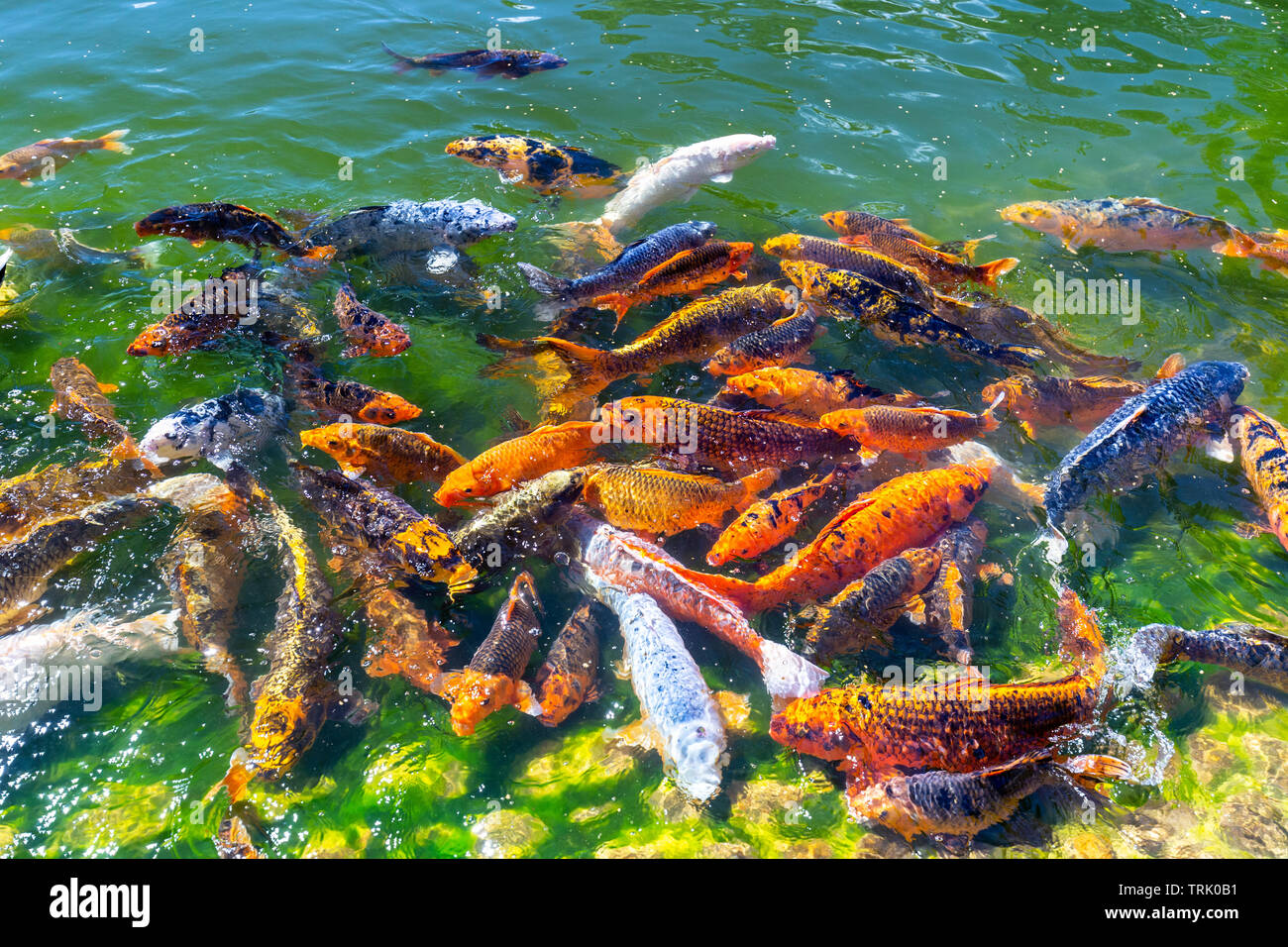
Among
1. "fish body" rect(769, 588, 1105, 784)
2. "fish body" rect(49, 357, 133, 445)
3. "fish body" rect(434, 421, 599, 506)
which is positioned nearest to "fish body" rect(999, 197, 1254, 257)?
"fish body" rect(769, 588, 1105, 784)

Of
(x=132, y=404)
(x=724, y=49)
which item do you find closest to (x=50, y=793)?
(x=132, y=404)

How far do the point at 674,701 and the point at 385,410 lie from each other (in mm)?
3528

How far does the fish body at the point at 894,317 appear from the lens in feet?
22.0

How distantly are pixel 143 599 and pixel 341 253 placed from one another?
4.35 meters

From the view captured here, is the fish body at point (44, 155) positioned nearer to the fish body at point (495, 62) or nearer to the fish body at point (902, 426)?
the fish body at point (495, 62)

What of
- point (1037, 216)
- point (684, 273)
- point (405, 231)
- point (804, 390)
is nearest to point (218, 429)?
point (405, 231)

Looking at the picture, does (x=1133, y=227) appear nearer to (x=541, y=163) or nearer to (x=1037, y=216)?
(x=1037, y=216)

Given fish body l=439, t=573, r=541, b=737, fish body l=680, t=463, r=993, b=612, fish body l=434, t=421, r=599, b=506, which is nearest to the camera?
fish body l=439, t=573, r=541, b=737

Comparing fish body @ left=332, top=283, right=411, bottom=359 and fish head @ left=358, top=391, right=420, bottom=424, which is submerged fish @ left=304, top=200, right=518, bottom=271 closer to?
fish body @ left=332, top=283, right=411, bottom=359

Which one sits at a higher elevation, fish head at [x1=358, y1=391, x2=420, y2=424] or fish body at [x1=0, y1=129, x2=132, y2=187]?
fish body at [x1=0, y1=129, x2=132, y2=187]

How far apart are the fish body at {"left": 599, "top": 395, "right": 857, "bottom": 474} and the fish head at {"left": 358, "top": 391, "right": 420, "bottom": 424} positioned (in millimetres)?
1728

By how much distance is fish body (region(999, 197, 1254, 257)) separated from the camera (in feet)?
27.0

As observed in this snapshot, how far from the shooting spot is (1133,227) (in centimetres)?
829

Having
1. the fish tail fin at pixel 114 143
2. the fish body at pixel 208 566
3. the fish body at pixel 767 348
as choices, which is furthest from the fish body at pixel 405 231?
the fish tail fin at pixel 114 143
